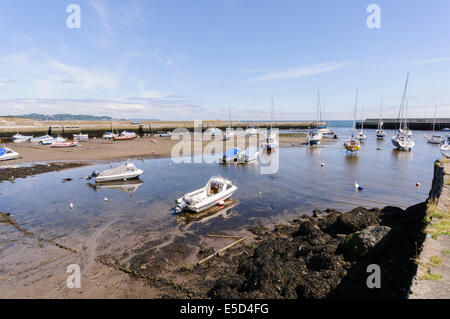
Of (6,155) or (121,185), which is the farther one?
(6,155)

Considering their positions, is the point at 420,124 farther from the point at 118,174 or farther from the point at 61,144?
the point at 61,144

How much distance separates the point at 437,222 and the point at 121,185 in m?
26.0

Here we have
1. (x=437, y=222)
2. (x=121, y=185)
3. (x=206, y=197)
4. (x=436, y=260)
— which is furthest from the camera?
(x=121, y=185)

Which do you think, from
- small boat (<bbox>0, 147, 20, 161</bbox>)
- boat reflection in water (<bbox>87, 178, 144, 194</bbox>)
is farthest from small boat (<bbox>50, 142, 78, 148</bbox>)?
boat reflection in water (<bbox>87, 178, 144, 194</bbox>)

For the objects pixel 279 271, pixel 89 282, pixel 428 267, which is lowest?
pixel 89 282

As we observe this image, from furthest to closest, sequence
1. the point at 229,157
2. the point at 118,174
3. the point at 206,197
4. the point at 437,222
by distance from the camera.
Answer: the point at 229,157
the point at 118,174
the point at 206,197
the point at 437,222

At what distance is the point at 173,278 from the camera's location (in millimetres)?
10125

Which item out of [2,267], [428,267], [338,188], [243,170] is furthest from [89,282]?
[243,170]

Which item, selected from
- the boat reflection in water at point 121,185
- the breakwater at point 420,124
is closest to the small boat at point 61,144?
the boat reflection in water at point 121,185

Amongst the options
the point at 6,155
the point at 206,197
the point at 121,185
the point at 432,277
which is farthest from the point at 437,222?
the point at 6,155

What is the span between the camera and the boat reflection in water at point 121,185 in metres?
24.2

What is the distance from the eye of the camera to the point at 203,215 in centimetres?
1750
